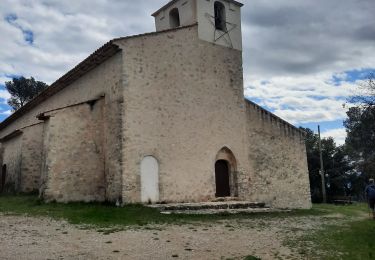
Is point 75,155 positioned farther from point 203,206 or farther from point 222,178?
point 222,178

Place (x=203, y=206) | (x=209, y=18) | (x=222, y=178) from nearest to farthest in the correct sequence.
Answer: (x=203, y=206)
(x=222, y=178)
(x=209, y=18)

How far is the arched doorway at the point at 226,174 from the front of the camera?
18.3m

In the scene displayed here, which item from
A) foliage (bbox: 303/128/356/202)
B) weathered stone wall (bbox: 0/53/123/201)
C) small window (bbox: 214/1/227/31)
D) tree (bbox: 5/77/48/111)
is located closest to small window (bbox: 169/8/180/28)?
small window (bbox: 214/1/227/31)

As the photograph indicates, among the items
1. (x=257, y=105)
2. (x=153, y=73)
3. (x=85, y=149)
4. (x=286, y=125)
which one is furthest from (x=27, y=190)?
(x=286, y=125)

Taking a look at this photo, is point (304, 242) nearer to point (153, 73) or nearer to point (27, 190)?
point (153, 73)

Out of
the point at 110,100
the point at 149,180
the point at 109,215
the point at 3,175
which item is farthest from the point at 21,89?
the point at 109,215

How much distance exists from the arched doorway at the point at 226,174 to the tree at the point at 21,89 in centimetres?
3787

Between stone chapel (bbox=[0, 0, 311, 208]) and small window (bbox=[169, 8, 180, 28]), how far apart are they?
7 cm

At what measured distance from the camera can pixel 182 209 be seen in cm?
1445

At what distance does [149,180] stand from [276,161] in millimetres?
8290

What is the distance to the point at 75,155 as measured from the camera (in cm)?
1647

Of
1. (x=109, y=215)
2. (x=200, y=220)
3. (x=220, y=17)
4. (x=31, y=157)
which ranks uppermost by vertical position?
(x=220, y=17)

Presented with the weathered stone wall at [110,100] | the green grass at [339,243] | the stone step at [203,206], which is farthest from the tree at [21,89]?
the green grass at [339,243]

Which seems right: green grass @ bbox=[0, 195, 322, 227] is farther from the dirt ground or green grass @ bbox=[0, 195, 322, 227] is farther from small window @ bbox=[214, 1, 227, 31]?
small window @ bbox=[214, 1, 227, 31]
